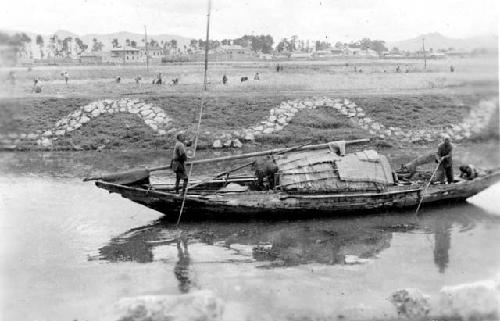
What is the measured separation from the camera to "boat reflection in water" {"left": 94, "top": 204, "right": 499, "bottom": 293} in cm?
1284

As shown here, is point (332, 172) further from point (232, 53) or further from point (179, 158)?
point (232, 53)

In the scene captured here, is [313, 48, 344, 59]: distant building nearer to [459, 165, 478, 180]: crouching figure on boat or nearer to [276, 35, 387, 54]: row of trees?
[276, 35, 387, 54]: row of trees

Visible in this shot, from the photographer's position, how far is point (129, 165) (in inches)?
929

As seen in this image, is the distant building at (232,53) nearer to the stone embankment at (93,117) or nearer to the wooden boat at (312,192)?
the stone embankment at (93,117)

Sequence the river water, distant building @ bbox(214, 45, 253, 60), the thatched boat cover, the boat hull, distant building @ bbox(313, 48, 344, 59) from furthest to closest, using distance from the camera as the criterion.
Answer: distant building @ bbox(313, 48, 344, 59)
distant building @ bbox(214, 45, 253, 60)
the thatched boat cover
the boat hull
the river water

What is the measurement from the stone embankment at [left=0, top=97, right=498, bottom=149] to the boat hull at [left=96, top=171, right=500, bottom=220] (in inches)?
444

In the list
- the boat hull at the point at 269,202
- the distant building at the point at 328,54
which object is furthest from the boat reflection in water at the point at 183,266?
the distant building at the point at 328,54

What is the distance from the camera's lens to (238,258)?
1294 centimetres

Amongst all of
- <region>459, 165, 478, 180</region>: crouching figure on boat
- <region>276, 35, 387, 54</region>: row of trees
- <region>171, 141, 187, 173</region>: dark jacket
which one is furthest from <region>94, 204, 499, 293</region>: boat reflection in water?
<region>276, 35, 387, 54</region>: row of trees

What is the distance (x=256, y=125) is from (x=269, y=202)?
13427 millimetres

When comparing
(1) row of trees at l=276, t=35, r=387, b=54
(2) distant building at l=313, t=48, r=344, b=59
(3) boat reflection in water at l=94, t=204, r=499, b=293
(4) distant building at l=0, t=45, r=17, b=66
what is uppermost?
(1) row of trees at l=276, t=35, r=387, b=54

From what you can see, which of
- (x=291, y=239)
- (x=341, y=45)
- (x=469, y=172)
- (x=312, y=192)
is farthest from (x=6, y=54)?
(x=341, y=45)

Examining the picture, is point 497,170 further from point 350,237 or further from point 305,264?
point 305,264

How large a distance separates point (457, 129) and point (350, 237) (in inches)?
634
